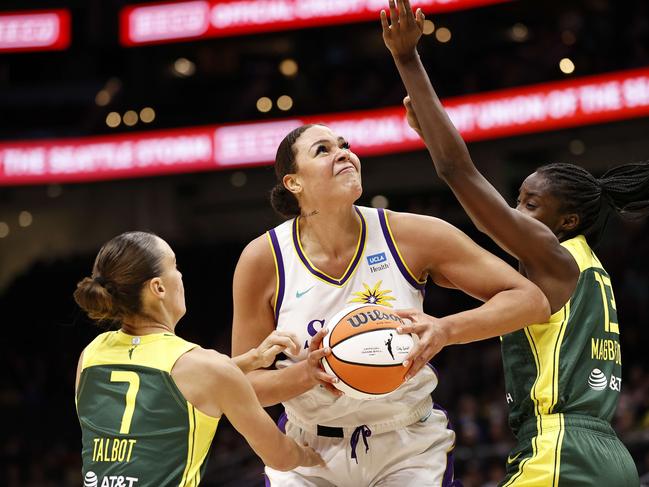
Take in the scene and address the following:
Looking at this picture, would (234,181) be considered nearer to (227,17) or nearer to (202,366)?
(227,17)

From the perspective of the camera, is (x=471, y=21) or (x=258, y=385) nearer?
(x=258, y=385)

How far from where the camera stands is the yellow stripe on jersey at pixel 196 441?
3078 millimetres

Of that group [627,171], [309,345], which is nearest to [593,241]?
[627,171]

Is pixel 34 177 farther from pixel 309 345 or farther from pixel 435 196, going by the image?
pixel 309 345

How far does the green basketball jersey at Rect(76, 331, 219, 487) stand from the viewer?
9.98 feet

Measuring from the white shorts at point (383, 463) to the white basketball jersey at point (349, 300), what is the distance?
79 mm

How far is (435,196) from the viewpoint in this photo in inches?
633

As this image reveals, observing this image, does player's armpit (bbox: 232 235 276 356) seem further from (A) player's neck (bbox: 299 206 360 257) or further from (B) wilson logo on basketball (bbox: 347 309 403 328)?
(B) wilson logo on basketball (bbox: 347 309 403 328)

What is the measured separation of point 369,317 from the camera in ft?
10.8

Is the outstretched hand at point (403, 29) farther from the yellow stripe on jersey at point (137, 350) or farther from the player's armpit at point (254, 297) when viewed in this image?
the yellow stripe on jersey at point (137, 350)

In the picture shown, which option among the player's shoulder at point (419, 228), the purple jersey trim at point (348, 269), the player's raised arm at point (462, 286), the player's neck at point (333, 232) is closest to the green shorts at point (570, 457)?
the player's raised arm at point (462, 286)

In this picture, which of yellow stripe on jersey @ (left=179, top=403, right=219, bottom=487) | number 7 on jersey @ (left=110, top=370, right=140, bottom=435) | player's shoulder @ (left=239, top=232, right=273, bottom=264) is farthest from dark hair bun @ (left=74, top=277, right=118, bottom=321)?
player's shoulder @ (left=239, top=232, right=273, bottom=264)

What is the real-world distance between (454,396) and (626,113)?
14.0 feet

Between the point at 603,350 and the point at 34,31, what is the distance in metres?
13.2
